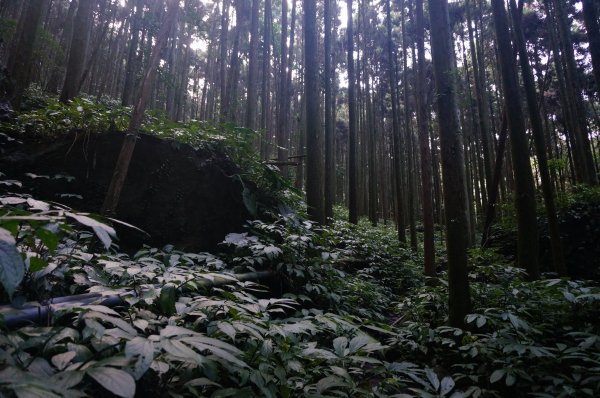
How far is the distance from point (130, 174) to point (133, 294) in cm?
334

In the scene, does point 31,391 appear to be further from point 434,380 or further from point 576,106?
point 576,106

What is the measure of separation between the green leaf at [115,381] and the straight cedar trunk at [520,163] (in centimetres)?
483

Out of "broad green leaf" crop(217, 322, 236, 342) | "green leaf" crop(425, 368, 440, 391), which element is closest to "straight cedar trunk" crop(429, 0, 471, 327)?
"green leaf" crop(425, 368, 440, 391)

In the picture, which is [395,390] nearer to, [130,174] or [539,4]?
[130,174]

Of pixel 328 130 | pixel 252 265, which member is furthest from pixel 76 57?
pixel 328 130

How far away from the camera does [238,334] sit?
1802 mm

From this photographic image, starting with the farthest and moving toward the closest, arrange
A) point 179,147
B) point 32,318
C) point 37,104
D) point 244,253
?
1. point 37,104
2. point 179,147
3. point 244,253
4. point 32,318

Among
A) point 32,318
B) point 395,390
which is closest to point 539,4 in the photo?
point 395,390

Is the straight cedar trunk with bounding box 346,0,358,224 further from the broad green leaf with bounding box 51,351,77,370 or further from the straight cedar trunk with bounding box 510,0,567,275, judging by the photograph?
the broad green leaf with bounding box 51,351,77,370

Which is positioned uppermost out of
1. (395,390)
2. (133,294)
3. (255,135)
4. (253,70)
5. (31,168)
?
(253,70)

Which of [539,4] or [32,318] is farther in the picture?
[539,4]

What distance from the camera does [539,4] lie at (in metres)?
14.9

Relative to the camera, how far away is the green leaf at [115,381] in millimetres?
808

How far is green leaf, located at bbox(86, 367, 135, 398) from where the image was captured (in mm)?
808
